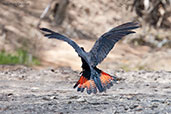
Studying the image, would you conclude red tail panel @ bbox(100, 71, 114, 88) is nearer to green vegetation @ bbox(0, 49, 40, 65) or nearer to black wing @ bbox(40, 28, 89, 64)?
black wing @ bbox(40, 28, 89, 64)

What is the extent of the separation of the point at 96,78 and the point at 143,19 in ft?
46.7

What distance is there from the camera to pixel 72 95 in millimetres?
5516

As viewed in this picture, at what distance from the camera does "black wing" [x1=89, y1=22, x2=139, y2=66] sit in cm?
501

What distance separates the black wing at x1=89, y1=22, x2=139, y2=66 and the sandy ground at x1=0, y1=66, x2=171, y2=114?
0.64m

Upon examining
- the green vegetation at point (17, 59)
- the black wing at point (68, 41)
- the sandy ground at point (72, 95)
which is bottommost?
the sandy ground at point (72, 95)

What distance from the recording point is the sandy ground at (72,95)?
15.1 feet

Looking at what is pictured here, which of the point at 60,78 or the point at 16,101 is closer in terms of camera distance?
the point at 16,101

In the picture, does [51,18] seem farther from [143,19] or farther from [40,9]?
[143,19]

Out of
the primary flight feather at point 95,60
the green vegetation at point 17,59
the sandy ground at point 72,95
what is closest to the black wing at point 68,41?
the primary flight feather at point 95,60

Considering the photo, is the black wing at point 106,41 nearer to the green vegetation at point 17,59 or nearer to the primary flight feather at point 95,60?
the primary flight feather at point 95,60

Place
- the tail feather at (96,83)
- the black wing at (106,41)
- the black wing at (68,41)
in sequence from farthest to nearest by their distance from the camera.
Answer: the black wing at (106,41)
the black wing at (68,41)
the tail feather at (96,83)

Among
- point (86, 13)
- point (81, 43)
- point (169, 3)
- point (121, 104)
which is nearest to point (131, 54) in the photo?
point (81, 43)

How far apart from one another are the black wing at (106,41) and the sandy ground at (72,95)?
2.11ft

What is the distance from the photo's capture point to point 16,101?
16.3 feet
